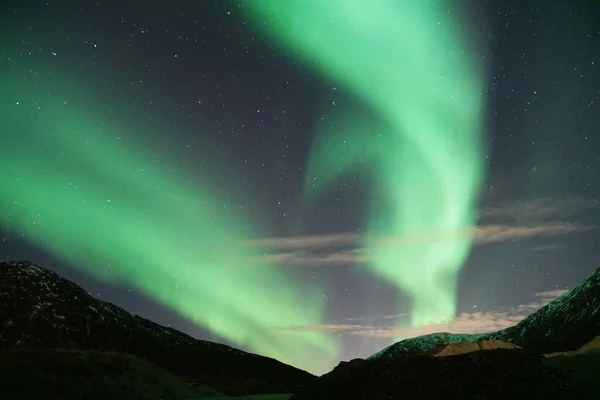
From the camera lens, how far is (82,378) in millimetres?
108250

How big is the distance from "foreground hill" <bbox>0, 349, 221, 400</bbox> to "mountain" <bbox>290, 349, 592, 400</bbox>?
76489 millimetres

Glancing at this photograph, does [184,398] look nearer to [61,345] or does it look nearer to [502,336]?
[61,345]

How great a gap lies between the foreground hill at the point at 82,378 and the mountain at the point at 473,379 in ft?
251

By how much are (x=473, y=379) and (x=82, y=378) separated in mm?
99104

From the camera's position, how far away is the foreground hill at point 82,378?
94.7 metres

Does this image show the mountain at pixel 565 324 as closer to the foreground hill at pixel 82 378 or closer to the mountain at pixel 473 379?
the foreground hill at pixel 82 378

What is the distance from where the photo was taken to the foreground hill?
9469 centimetres

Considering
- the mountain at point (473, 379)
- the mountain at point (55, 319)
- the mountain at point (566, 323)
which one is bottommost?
the mountain at point (473, 379)

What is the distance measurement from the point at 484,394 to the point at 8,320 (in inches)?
5968

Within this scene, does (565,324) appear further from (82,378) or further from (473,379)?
(473,379)

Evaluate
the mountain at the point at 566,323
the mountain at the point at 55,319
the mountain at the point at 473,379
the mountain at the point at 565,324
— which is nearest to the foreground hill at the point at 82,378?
the mountain at the point at 55,319

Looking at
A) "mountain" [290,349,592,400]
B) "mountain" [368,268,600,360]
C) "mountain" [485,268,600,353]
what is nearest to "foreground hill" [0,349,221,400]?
"mountain" [290,349,592,400]

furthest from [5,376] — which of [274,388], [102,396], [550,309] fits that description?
[550,309]

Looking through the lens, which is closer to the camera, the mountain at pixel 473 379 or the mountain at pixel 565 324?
the mountain at pixel 473 379
